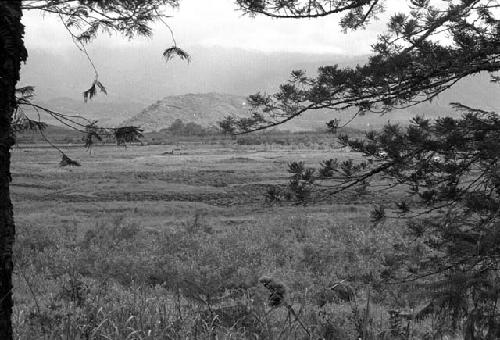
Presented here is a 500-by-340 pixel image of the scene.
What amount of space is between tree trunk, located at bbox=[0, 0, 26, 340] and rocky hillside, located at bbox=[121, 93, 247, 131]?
126290mm

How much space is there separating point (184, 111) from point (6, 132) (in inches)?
6591

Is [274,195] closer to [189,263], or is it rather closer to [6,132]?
[6,132]

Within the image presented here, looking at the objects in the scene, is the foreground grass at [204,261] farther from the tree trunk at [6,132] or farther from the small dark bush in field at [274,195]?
the tree trunk at [6,132]

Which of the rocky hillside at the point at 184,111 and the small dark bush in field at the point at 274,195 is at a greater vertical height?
the rocky hillside at the point at 184,111

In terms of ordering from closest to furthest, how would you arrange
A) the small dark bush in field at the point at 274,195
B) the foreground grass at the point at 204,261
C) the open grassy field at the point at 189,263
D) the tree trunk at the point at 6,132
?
1. the tree trunk at the point at 6,132
2. the open grassy field at the point at 189,263
3. the small dark bush in field at the point at 274,195
4. the foreground grass at the point at 204,261

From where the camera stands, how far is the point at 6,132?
2.92 m

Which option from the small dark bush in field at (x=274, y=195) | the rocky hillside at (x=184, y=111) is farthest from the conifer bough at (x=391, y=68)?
the rocky hillside at (x=184, y=111)

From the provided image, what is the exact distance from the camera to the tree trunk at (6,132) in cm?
281

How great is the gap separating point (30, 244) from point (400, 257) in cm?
1120

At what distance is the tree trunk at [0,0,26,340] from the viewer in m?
2.81

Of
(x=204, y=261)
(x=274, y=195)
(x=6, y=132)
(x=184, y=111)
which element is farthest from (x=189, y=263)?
(x=184, y=111)

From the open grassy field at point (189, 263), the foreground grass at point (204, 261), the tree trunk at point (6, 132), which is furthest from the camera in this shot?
the foreground grass at point (204, 261)

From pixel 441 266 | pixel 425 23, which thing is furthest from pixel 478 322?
pixel 425 23

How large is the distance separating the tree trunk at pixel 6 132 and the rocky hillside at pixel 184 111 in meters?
126
